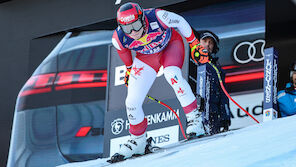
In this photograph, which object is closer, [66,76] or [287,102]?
[287,102]

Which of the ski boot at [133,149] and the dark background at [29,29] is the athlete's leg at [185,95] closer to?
the ski boot at [133,149]

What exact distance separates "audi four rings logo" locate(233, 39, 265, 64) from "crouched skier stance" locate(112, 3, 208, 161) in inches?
98.9

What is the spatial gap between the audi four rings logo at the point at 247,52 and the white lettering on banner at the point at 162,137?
1956 millimetres

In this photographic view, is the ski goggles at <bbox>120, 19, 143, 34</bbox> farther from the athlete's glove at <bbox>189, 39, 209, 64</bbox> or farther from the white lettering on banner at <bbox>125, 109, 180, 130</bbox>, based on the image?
the white lettering on banner at <bbox>125, 109, 180, 130</bbox>

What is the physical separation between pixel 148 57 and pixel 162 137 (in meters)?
1.20

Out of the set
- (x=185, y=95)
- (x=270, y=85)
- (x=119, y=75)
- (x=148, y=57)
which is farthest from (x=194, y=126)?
(x=119, y=75)

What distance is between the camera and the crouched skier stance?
3160 mm

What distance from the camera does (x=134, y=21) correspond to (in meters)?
3.13

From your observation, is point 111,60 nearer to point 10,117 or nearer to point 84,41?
point 84,41

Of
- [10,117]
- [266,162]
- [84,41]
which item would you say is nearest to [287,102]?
[266,162]

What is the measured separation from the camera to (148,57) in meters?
3.35

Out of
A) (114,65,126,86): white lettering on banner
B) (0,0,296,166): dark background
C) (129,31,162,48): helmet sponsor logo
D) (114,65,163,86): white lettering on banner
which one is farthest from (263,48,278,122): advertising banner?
(0,0,296,166): dark background

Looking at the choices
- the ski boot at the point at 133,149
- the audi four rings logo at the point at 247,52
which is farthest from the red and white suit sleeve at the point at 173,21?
the audi four rings logo at the point at 247,52

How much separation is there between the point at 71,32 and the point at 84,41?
0.29 metres
